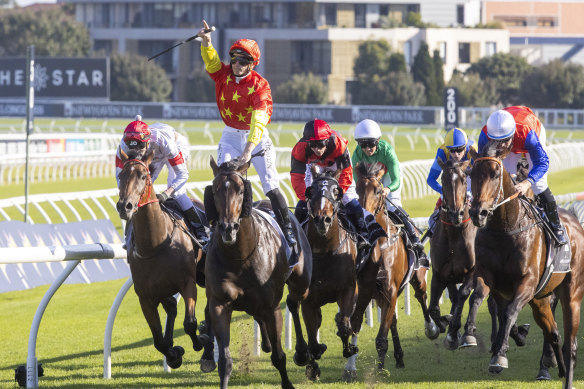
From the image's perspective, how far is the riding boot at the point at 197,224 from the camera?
294 inches

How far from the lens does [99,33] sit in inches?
2876

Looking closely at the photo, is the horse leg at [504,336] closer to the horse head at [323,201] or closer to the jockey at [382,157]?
the horse head at [323,201]

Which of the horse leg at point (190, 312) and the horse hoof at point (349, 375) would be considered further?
the horse hoof at point (349, 375)

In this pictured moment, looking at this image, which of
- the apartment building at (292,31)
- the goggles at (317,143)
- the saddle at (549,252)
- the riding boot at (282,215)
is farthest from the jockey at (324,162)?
the apartment building at (292,31)

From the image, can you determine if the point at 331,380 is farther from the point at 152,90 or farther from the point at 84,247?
the point at 152,90

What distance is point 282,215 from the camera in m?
6.74

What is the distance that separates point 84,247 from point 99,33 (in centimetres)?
6791

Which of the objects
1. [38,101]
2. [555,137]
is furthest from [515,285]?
[38,101]

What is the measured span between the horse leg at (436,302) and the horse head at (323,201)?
2.05m

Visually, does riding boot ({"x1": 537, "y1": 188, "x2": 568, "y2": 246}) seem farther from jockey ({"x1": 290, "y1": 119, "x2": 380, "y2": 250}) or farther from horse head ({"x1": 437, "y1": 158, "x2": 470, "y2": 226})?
jockey ({"x1": 290, "y1": 119, "x2": 380, "y2": 250})

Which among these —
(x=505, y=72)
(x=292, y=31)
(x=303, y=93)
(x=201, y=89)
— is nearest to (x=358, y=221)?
(x=303, y=93)

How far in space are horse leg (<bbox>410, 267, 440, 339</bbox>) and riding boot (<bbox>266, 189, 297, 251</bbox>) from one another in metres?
2.27

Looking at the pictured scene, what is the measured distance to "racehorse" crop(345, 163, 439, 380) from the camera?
7.57m

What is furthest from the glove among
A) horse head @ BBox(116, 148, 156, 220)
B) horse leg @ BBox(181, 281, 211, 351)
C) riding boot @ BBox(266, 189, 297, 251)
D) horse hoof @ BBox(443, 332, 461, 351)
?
horse hoof @ BBox(443, 332, 461, 351)
